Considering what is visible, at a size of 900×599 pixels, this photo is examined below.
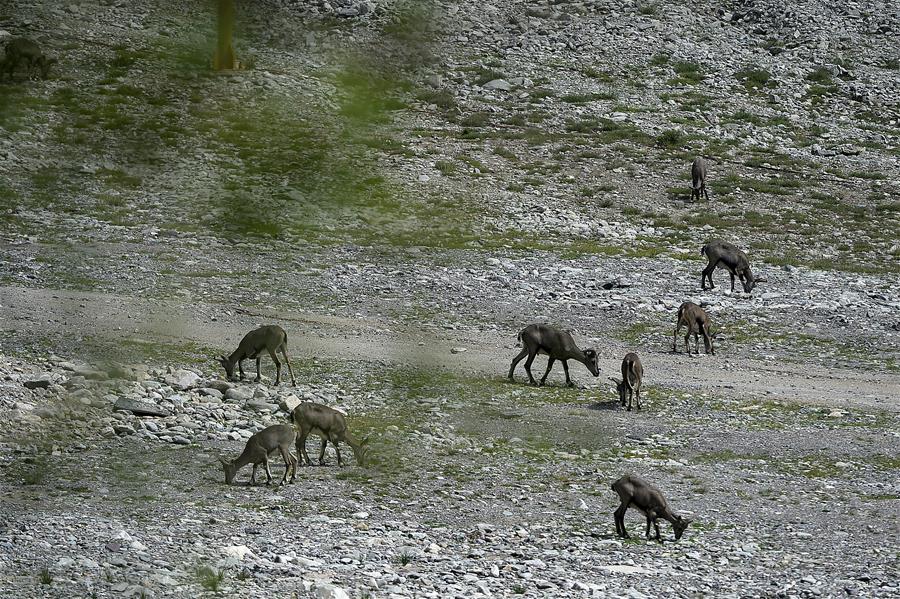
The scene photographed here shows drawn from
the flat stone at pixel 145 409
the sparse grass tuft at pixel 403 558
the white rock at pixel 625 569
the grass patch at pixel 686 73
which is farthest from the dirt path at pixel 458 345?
the grass patch at pixel 686 73

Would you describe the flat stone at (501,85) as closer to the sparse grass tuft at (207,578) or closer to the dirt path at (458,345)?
the dirt path at (458,345)

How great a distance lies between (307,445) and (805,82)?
3996 centimetres

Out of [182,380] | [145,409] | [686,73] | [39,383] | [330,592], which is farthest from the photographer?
[686,73]

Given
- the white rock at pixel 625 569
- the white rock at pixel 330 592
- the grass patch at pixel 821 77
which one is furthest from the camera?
the grass patch at pixel 821 77

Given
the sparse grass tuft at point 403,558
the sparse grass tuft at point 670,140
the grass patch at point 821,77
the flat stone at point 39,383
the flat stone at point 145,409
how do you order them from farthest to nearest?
the grass patch at point 821,77 < the sparse grass tuft at point 670,140 < the flat stone at point 39,383 < the flat stone at point 145,409 < the sparse grass tuft at point 403,558

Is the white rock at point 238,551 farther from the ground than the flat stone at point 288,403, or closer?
closer

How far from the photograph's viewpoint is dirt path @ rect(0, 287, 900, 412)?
2181 centimetres

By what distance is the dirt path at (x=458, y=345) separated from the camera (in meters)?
21.8

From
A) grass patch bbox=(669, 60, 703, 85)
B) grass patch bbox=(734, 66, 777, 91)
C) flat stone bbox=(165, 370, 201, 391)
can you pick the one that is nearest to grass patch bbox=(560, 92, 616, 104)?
grass patch bbox=(669, 60, 703, 85)

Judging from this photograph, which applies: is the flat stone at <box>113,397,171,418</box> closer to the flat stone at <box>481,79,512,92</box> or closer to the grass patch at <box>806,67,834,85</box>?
the flat stone at <box>481,79,512,92</box>

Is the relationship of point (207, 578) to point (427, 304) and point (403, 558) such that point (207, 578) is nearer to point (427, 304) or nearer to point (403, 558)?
point (403, 558)

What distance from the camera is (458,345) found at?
21.1 m

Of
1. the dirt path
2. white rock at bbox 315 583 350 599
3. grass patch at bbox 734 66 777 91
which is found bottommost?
white rock at bbox 315 583 350 599

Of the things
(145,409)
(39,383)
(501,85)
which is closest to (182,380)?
(39,383)
